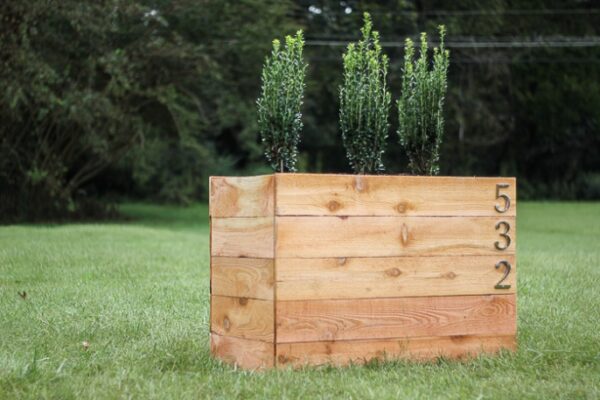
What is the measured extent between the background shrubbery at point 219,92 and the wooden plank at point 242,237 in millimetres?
13043

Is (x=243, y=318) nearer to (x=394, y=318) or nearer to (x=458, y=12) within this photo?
(x=394, y=318)

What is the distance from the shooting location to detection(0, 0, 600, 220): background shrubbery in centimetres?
1847

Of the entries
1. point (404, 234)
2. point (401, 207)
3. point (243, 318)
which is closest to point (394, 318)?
point (404, 234)

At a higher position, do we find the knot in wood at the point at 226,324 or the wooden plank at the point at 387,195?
the wooden plank at the point at 387,195

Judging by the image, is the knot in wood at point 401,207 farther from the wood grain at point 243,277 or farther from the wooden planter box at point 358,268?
the wood grain at point 243,277

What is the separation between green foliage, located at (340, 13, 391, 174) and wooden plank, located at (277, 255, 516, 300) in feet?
2.23

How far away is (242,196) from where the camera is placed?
451cm

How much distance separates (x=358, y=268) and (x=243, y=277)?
597 millimetres

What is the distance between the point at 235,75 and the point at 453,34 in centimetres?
698

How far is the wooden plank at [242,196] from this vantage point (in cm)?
431

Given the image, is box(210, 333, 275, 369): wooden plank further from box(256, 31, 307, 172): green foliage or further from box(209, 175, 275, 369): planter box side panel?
box(256, 31, 307, 172): green foliage

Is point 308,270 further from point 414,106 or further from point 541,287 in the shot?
point 541,287

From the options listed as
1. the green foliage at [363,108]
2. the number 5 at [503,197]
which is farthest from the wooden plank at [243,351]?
the number 5 at [503,197]

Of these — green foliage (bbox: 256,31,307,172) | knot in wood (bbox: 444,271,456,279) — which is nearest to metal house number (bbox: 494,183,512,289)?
knot in wood (bbox: 444,271,456,279)
